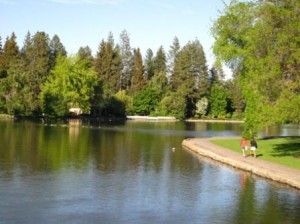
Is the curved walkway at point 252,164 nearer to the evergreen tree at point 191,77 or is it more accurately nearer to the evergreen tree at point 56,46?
the evergreen tree at point 191,77

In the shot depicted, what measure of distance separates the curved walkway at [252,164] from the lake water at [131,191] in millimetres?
701

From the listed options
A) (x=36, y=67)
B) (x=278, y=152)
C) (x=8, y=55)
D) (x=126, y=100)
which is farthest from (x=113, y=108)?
(x=278, y=152)

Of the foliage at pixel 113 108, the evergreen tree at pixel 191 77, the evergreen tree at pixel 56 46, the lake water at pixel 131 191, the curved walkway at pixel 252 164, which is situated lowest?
the lake water at pixel 131 191

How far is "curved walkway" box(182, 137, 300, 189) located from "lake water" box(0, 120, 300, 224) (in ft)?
2.30

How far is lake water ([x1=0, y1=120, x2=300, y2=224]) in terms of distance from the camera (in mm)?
19188

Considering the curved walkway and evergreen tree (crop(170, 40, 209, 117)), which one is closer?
the curved walkway

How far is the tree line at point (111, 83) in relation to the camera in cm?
9306

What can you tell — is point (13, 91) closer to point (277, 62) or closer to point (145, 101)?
point (145, 101)

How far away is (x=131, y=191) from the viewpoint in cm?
2395

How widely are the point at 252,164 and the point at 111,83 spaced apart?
9767 cm

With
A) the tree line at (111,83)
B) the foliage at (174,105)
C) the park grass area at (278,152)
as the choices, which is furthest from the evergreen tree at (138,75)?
the park grass area at (278,152)

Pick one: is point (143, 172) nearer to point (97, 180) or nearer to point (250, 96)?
point (97, 180)

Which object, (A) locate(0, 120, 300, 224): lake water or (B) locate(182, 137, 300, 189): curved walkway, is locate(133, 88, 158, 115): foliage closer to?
(B) locate(182, 137, 300, 189): curved walkway

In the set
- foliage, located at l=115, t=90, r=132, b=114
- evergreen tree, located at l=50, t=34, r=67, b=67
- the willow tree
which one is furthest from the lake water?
evergreen tree, located at l=50, t=34, r=67, b=67
